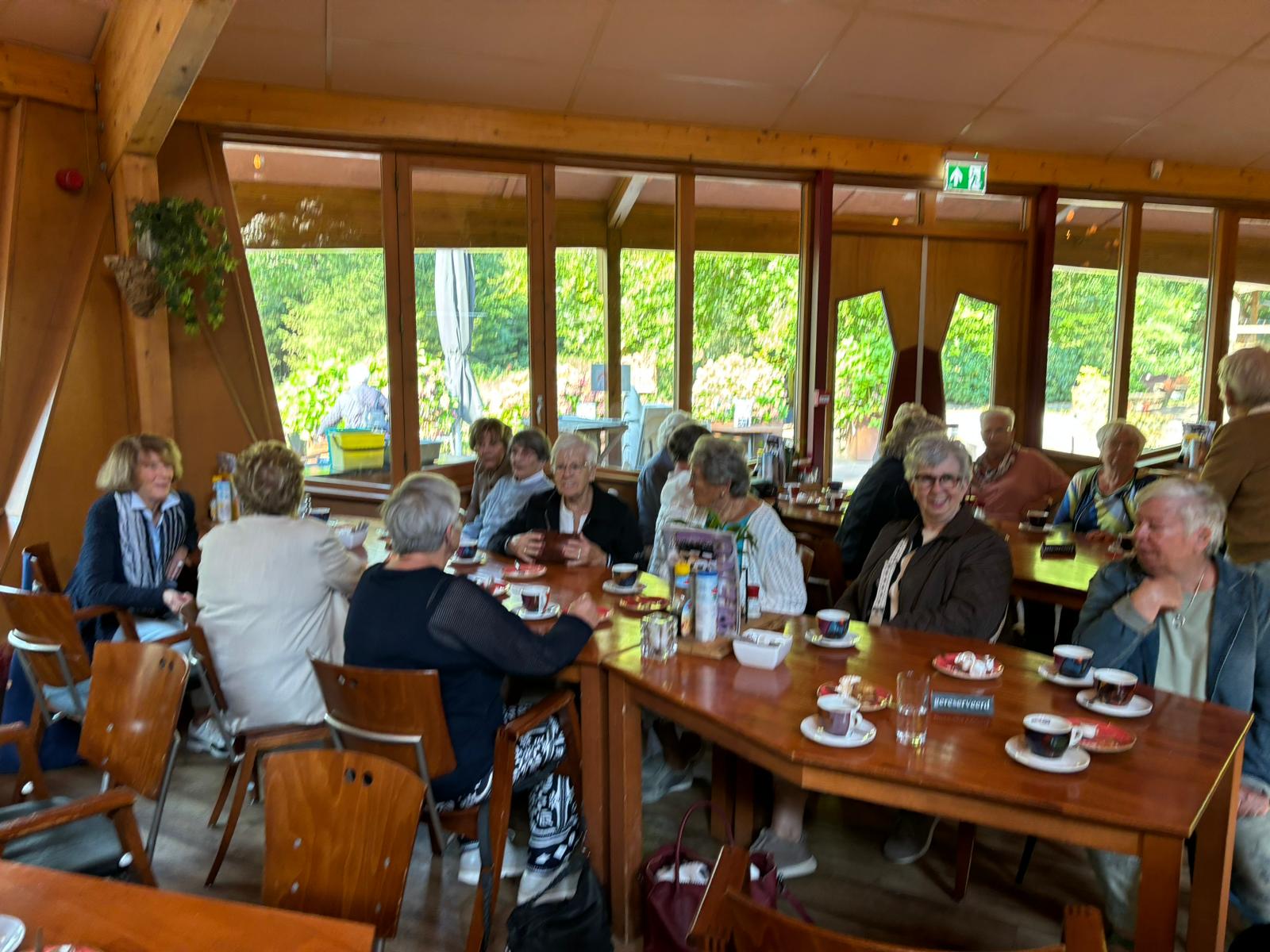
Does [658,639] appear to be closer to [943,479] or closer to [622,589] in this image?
[622,589]

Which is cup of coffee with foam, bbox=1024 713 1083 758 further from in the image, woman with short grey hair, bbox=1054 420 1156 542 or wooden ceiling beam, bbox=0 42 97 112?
wooden ceiling beam, bbox=0 42 97 112

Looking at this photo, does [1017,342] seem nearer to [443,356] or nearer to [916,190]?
[916,190]

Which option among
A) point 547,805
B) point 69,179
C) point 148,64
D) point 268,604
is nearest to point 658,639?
point 547,805

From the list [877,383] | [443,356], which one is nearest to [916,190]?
[877,383]

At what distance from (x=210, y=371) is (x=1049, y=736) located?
4538mm

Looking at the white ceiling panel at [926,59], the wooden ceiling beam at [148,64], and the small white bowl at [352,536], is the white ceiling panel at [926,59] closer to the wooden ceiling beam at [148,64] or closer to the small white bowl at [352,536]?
the wooden ceiling beam at [148,64]

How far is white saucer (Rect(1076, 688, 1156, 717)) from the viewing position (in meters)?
2.13

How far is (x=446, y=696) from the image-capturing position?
8.18 feet

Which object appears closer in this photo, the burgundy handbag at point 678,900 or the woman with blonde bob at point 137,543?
the burgundy handbag at point 678,900

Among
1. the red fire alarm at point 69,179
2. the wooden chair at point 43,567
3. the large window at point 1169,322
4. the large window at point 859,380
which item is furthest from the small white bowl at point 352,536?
the large window at point 1169,322

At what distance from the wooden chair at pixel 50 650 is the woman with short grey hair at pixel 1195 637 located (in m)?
2.91

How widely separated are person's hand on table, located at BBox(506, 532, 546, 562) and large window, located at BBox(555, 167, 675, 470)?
94.9 inches

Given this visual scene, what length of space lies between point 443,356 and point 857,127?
9.77 feet

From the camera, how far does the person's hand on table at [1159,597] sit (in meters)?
2.38
